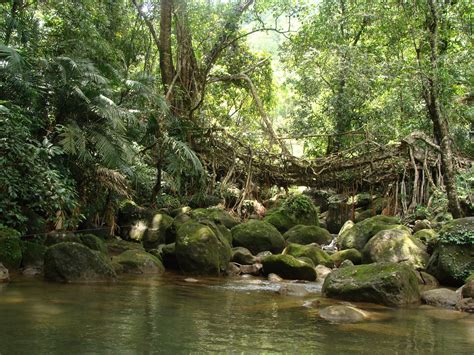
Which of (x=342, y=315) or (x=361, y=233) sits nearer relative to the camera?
(x=342, y=315)

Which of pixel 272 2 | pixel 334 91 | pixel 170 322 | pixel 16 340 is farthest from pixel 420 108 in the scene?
pixel 16 340

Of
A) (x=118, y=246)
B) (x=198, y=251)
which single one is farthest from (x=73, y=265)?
(x=118, y=246)

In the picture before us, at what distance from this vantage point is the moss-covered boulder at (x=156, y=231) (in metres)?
11.6

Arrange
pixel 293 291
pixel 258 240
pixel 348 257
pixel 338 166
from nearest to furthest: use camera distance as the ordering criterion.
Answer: pixel 293 291 < pixel 348 257 < pixel 258 240 < pixel 338 166

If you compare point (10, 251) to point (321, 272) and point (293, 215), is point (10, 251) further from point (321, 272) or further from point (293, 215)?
point (293, 215)

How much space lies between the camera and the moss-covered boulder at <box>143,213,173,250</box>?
1157 cm

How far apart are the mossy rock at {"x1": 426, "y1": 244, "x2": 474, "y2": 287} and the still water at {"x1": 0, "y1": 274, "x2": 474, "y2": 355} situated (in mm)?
1916

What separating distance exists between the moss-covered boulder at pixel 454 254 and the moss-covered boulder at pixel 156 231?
5.77 m

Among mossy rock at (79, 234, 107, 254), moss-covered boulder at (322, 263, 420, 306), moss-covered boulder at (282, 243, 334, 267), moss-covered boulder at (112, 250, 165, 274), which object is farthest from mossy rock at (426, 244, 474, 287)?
mossy rock at (79, 234, 107, 254)

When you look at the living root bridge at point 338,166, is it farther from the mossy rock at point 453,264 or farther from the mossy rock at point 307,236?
the mossy rock at point 453,264

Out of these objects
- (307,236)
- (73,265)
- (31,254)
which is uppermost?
A: (307,236)

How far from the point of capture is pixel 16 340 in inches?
161

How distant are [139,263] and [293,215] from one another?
19.8 feet

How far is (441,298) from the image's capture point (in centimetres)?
713
